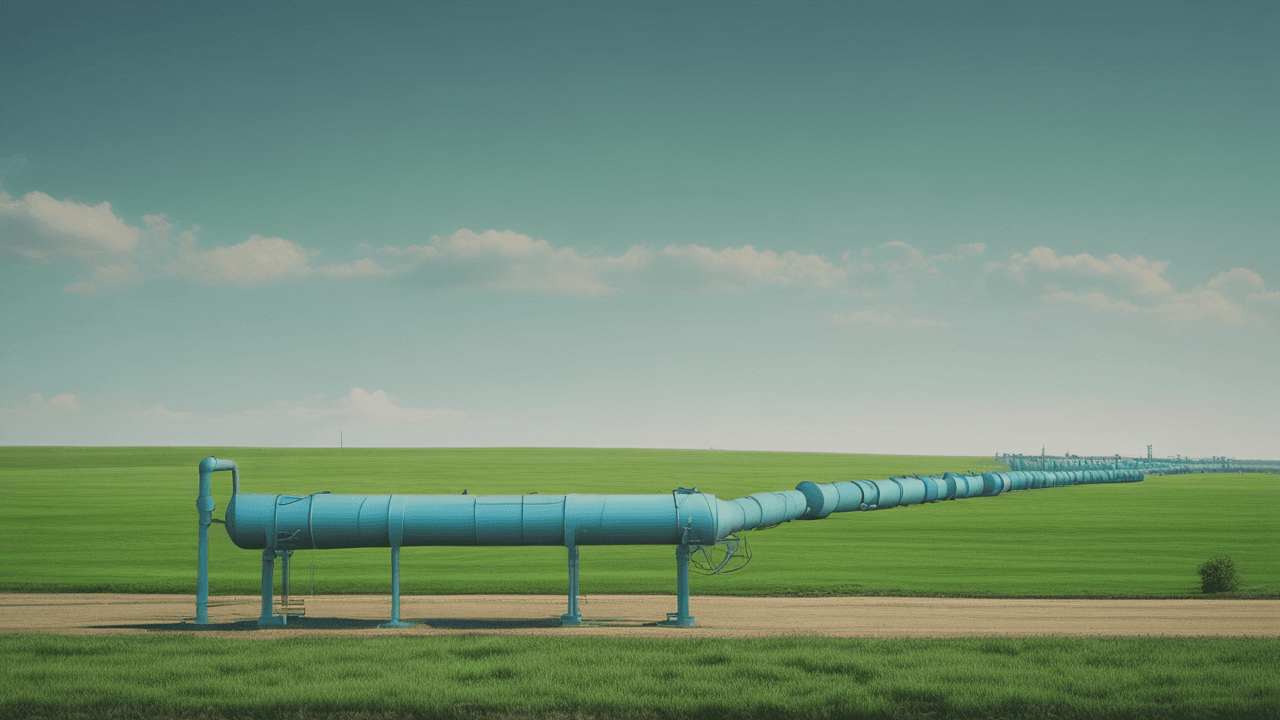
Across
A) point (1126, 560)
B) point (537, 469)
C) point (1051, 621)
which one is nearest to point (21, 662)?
point (1051, 621)

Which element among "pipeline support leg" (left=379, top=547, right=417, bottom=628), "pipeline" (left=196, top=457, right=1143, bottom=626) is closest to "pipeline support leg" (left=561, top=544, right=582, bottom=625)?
"pipeline" (left=196, top=457, right=1143, bottom=626)

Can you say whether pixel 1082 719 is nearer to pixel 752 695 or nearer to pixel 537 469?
pixel 752 695

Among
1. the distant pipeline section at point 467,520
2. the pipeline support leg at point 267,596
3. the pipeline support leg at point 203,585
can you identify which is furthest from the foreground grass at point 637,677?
the distant pipeline section at point 467,520

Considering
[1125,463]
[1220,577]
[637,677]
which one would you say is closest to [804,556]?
[1220,577]

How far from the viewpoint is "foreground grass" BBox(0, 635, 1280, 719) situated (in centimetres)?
1298

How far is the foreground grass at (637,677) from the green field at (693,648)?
0.16 feet

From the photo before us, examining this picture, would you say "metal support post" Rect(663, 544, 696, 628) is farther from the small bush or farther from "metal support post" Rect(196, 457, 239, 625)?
the small bush

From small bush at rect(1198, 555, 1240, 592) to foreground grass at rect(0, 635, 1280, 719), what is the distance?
Result: 9.71 metres

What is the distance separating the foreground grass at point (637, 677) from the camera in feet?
42.6

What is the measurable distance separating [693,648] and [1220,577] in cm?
1937

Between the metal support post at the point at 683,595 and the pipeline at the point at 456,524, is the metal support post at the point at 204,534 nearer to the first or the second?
the pipeline at the point at 456,524

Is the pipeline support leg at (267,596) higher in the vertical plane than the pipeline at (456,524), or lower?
lower

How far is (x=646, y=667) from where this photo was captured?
1516cm

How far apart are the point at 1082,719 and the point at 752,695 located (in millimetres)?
4848
